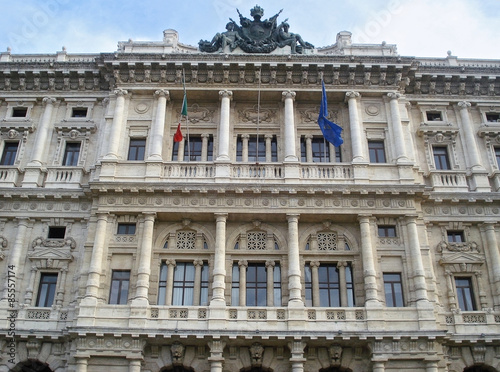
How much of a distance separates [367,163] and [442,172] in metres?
4.13

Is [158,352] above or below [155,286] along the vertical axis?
below

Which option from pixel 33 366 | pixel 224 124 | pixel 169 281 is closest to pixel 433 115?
pixel 224 124

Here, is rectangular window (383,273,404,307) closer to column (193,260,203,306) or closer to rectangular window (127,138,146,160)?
column (193,260,203,306)

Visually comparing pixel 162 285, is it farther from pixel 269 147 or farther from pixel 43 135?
pixel 43 135

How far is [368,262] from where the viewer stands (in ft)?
79.2

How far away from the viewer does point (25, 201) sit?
26.6 meters

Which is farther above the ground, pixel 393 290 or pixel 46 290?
pixel 46 290

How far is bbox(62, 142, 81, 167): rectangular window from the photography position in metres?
28.2

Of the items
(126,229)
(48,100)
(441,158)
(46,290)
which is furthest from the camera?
(48,100)

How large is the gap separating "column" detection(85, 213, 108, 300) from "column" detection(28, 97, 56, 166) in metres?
5.20

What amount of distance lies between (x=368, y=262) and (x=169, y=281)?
8.94 m

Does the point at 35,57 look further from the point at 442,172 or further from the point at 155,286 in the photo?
the point at 442,172

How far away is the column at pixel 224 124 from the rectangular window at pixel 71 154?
7.60 meters

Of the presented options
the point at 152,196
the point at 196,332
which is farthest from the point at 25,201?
the point at 196,332
